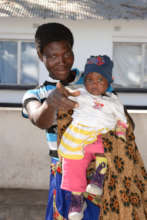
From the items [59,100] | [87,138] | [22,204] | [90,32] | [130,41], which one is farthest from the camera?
[130,41]

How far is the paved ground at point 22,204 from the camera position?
14.5 ft

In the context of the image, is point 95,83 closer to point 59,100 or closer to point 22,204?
point 59,100

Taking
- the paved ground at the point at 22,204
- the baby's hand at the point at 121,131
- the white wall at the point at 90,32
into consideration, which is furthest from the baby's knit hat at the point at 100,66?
the white wall at the point at 90,32

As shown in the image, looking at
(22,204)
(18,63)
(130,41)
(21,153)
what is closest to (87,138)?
(22,204)

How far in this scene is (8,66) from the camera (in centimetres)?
834

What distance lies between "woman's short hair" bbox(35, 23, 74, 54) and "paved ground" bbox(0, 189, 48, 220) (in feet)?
9.89

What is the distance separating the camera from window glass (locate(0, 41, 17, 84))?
825 cm

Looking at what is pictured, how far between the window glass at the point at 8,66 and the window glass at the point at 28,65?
0.73 ft

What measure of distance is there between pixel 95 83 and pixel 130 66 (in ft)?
21.7

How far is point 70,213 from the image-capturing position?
182cm

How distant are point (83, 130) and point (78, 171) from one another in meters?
0.23

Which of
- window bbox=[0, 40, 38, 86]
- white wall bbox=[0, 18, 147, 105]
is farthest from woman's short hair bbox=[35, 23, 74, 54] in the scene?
window bbox=[0, 40, 38, 86]

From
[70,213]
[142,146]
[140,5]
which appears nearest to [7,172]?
[142,146]

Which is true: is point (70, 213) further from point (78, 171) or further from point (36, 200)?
point (36, 200)
